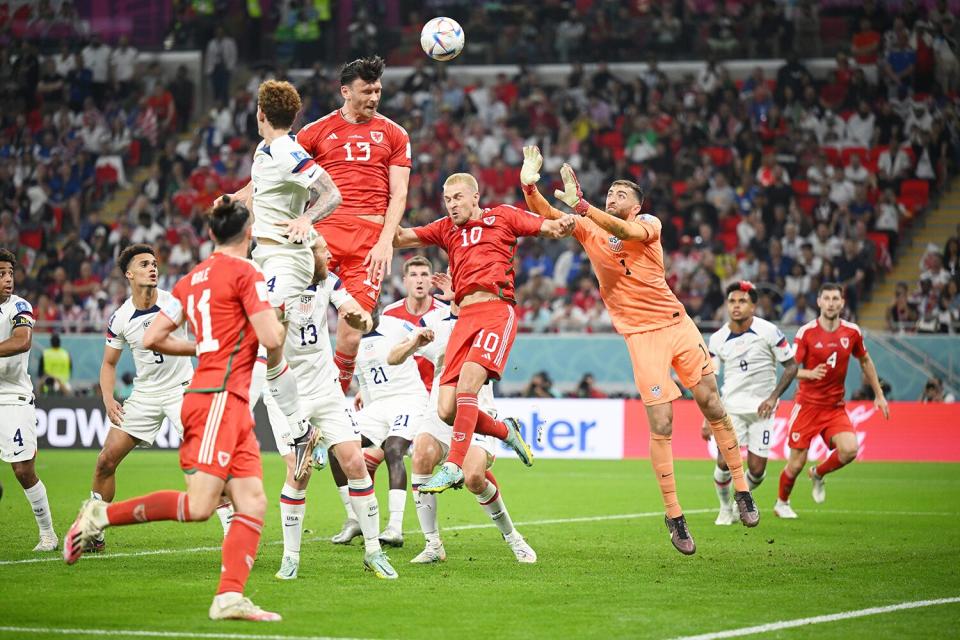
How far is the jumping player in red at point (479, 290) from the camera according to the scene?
10430mm

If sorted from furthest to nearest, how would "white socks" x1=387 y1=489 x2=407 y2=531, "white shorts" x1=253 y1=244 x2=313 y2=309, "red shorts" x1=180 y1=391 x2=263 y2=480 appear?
"white socks" x1=387 y1=489 x2=407 y2=531
"white shorts" x1=253 y1=244 x2=313 y2=309
"red shorts" x1=180 y1=391 x2=263 y2=480

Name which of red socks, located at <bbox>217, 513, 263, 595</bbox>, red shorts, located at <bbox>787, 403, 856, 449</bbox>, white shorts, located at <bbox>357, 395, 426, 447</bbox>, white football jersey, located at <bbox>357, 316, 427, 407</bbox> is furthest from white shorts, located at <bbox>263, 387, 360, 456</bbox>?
red shorts, located at <bbox>787, 403, 856, 449</bbox>

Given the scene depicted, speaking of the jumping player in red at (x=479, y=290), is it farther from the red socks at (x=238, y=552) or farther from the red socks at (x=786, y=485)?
the red socks at (x=786, y=485)

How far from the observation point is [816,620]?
7.82 meters

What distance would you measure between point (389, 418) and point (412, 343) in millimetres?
2479

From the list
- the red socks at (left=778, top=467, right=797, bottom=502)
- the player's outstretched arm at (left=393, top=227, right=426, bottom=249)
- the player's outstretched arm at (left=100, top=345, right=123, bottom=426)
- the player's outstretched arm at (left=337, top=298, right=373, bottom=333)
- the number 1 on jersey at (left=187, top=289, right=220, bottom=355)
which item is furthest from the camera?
the red socks at (left=778, top=467, right=797, bottom=502)

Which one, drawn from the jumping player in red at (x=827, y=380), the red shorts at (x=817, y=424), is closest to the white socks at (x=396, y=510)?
the jumping player in red at (x=827, y=380)

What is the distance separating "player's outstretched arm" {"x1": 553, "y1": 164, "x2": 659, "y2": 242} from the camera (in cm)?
1066

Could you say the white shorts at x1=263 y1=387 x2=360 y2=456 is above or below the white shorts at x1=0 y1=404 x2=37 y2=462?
above

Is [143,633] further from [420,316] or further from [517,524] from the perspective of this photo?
[517,524]

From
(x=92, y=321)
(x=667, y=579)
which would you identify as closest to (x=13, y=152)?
(x=92, y=321)

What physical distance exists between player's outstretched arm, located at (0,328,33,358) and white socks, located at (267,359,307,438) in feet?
10.7

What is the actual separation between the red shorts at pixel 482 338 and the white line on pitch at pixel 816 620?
3509mm

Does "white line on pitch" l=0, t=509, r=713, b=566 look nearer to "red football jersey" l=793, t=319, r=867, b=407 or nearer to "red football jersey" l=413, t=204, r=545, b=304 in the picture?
"red football jersey" l=793, t=319, r=867, b=407
